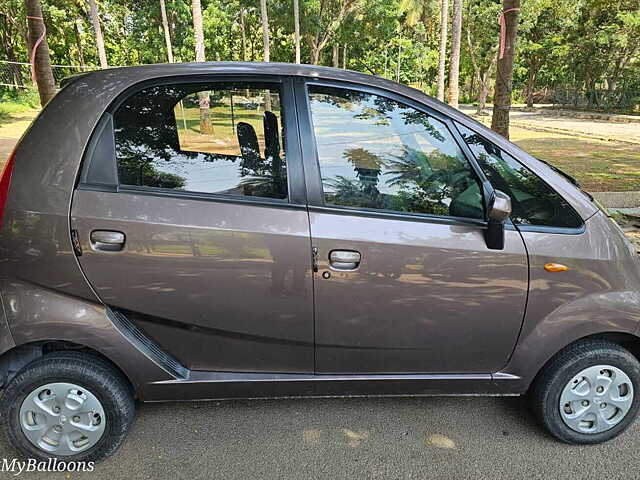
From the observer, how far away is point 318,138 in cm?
221

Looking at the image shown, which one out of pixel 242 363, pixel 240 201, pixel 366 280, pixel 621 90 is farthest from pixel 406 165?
pixel 621 90

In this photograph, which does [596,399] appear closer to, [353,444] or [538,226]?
[538,226]

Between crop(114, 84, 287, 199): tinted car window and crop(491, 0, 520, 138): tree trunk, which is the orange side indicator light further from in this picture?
crop(491, 0, 520, 138): tree trunk

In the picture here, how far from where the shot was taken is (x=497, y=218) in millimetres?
2049

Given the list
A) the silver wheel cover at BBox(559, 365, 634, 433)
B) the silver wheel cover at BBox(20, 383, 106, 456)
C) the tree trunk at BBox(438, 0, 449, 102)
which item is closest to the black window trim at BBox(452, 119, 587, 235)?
the silver wheel cover at BBox(559, 365, 634, 433)

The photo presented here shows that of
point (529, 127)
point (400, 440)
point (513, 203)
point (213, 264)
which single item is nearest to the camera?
point (213, 264)

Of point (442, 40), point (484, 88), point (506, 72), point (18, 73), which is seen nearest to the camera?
point (506, 72)

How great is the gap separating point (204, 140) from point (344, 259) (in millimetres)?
938

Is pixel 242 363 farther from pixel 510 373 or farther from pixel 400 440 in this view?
pixel 510 373

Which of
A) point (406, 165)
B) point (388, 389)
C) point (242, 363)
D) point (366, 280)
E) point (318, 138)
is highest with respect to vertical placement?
point (318, 138)

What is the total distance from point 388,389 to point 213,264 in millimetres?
1042

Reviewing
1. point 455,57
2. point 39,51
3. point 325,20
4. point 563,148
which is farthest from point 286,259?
point 325,20

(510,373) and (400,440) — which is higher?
(510,373)

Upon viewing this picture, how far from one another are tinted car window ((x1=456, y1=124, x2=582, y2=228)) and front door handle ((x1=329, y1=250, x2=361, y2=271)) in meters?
0.75
